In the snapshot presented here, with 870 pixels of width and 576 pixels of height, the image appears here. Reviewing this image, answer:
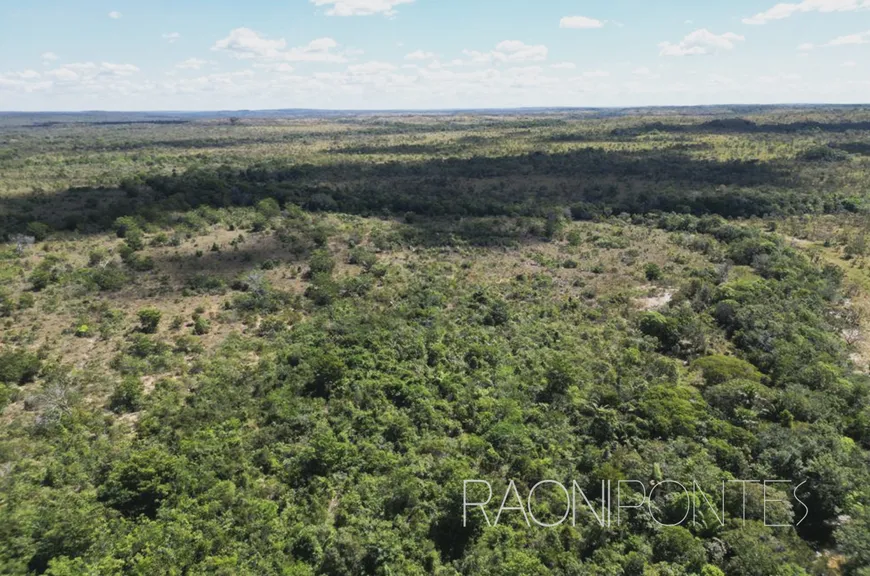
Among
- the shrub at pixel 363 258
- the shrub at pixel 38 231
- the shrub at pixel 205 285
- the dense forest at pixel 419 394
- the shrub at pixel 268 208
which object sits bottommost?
the dense forest at pixel 419 394

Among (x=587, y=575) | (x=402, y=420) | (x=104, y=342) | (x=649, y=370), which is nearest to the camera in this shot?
(x=587, y=575)

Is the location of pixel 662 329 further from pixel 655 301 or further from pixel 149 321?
pixel 149 321

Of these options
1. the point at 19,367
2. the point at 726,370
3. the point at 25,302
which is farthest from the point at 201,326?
the point at 726,370

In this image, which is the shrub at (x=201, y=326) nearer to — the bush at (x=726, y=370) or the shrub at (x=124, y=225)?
the shrub at (x=124, y=225)

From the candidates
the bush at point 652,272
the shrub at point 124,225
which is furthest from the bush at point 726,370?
the shrub at point 124,225

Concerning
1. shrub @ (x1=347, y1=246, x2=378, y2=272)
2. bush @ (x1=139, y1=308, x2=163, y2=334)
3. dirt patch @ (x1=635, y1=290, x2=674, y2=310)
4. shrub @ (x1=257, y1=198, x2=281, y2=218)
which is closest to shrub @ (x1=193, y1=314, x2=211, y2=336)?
bush @ (x1=139, y1=308, x2=163, y2=334)

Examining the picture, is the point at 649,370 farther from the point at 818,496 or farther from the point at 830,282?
the point at 830,282

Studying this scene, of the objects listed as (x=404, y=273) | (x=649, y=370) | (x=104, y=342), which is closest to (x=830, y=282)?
(x=649, y=370)

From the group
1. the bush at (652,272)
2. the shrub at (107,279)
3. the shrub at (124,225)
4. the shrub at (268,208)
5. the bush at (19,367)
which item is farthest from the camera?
the shrub at (268,208)
